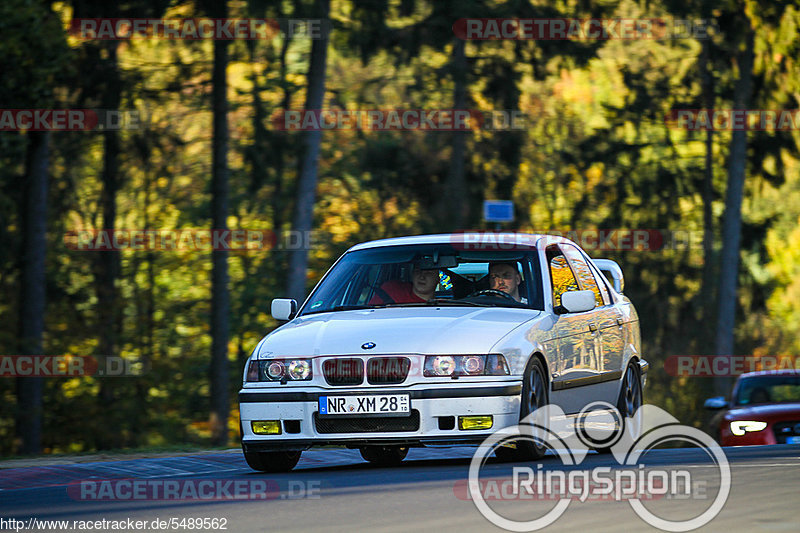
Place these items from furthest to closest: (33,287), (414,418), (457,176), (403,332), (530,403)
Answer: (457,176)
(33,287)
(530,403)
(403,332)
(414,418)

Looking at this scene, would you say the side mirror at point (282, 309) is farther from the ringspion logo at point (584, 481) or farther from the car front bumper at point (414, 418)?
the ringspion logo at point (584, 481)

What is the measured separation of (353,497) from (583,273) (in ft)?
15.0

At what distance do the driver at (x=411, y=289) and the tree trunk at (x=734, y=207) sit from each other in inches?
907

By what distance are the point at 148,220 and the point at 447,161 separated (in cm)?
792

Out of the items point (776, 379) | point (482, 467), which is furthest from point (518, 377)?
point (776, 379)

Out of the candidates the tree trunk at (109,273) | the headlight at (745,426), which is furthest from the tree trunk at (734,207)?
the headlight at (745,426)

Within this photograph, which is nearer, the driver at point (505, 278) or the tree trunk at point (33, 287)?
the driver at point (505, 278)

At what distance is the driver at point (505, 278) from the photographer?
10945 millimetres

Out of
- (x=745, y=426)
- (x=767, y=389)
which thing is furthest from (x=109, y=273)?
(x=745, y=426)

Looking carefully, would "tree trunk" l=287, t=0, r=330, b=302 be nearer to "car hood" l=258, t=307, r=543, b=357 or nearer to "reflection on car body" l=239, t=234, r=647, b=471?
"reflection on car body" l=239, t=234, r=647, b=471

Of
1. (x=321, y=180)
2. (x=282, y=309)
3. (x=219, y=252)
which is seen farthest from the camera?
(x=321, y=180)

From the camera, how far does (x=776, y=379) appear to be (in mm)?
18156

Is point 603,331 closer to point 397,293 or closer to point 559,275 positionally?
point 559,275

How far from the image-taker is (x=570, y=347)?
11.0m
